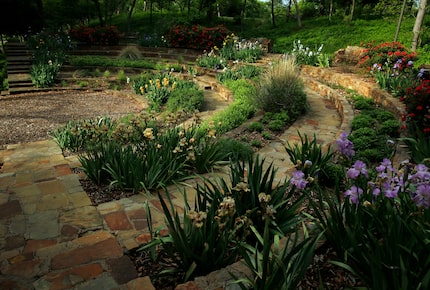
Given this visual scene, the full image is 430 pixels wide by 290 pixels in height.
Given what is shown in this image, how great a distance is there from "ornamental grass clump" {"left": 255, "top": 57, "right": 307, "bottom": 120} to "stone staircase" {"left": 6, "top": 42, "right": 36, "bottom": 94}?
25.7ft

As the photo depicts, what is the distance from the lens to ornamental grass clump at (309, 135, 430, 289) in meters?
1.79

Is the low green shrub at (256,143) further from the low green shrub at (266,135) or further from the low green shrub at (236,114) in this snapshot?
the low green shrub at (236,114)

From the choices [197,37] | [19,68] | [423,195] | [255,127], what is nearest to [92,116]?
[255,127]

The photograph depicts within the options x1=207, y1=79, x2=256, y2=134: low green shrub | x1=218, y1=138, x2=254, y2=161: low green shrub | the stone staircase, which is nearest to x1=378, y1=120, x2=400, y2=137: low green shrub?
x1=218, y1=138, x2=254, y2=161: low green shrub

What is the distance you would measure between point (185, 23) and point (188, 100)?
10.6m

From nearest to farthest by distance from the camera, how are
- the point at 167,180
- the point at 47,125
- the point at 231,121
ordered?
the point at 167,180 → the point at 231,121 → the point at 47,125

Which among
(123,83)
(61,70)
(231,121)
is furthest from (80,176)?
(61,70)

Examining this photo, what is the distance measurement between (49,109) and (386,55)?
29.0 feet

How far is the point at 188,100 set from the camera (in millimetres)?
8031

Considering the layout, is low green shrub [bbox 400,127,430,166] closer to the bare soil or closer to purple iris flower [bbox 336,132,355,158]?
purple iris flower [bbox 336,132,355,158]

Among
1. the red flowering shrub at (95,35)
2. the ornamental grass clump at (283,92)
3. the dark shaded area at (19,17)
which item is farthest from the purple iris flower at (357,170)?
the dark shaded area at (19,17)

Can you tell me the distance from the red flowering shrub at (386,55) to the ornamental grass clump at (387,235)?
6639mm

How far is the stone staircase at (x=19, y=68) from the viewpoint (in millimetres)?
10540

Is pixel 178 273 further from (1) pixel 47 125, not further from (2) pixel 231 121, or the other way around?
(1) pixel 47 125
